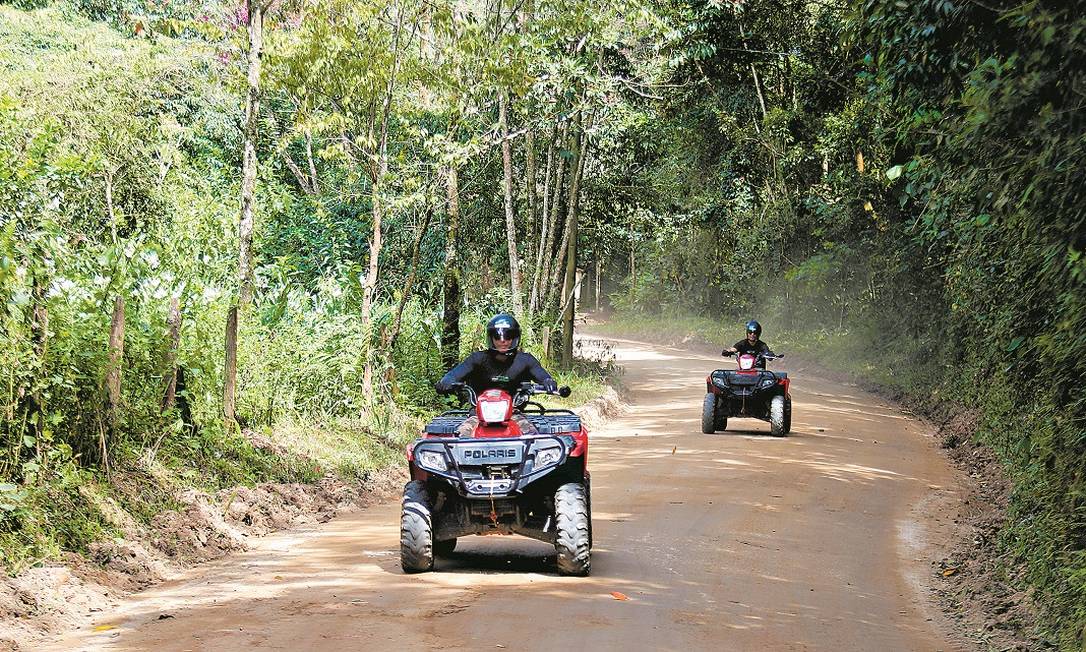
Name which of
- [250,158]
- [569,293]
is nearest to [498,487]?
[250,158]

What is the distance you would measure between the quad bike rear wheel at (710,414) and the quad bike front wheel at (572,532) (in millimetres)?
11293

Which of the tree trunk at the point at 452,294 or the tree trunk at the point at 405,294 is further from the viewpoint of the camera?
the tree trunk at the point at 452,294

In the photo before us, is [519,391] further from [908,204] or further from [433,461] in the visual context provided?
[908,204]

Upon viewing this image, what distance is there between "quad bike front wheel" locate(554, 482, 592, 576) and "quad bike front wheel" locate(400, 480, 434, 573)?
3.06 ft

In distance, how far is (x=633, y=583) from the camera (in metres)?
8.41

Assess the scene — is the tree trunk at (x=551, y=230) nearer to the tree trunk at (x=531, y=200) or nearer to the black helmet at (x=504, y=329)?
the tree trunk at (x=531, y=200)

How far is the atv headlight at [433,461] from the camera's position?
8.52m

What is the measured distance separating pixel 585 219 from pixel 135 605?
22.7 m

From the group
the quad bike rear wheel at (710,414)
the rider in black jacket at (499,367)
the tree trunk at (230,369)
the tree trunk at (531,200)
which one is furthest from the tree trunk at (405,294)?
the tree trunk at (531,200)

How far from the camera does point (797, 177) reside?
30.0 meters

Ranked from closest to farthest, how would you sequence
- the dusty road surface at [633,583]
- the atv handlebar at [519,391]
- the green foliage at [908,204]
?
the green foliage at [908,204] < the dusty road surface at [633,583] < the atv handlebar at [519,391]

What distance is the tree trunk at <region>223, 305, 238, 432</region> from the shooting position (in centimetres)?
1182

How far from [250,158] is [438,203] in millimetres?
4563

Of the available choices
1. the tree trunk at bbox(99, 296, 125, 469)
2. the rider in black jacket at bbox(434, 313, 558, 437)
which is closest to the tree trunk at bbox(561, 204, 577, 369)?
the rider in black jacket at bbox(434, 313, 558, 437)
